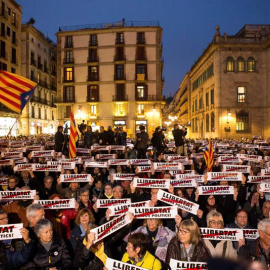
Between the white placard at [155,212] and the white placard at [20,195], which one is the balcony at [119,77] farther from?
the white placard at [155,212]

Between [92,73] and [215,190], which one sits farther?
[92,73]

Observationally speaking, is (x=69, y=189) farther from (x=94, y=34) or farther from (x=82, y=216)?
(x=94, y=34)

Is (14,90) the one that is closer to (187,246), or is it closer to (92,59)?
(187,246)

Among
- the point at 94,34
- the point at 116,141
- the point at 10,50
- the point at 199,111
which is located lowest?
the point at 116,141

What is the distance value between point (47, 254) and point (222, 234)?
2.67 metres

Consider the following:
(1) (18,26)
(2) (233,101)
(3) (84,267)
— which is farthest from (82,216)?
(1) (18,26)

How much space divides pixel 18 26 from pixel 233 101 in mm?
33525

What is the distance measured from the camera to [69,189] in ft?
25.7

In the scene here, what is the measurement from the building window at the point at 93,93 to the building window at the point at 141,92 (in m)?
6.21

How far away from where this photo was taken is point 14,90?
998 cm

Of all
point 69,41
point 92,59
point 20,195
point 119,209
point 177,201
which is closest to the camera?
point 119,209

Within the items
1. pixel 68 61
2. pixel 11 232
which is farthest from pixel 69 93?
pixel 11 232

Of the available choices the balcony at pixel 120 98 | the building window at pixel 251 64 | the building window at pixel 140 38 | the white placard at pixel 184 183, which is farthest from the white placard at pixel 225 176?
the building window at pixel 140 38

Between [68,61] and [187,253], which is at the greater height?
[68,61]
